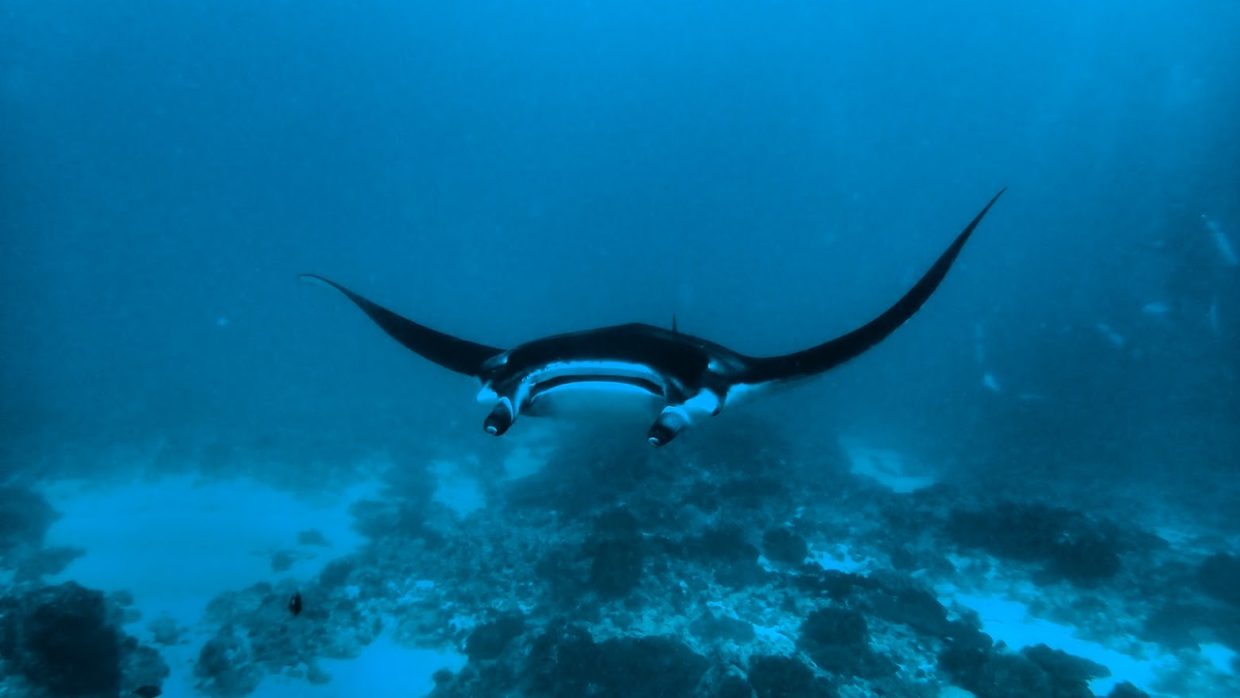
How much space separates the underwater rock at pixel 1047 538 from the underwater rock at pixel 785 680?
647 cm

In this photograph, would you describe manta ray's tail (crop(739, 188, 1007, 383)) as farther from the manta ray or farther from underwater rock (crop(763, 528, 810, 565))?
underwater rock (crop(763, 528, 810, 565))

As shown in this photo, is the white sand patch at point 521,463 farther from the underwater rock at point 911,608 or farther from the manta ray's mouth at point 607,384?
the manta ray's mouth at point 607,384

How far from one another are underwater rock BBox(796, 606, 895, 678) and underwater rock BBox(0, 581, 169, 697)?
1127 cm

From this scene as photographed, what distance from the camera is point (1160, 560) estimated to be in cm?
1284

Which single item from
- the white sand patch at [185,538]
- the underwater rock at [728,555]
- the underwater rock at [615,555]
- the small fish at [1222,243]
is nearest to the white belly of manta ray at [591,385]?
the underwater rock at [615,555]

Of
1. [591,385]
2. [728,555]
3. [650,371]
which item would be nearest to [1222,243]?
[728,555]

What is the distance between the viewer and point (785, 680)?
8.74 metres

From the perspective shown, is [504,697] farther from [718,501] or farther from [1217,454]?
[1217,454]

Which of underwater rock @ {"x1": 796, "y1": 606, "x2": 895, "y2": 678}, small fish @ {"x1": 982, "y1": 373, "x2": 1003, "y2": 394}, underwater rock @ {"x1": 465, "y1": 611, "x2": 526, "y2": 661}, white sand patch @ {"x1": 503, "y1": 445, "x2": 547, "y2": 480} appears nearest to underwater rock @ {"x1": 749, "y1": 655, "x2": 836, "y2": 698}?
underwater rock @ {"x1": 796, "y1": 606, "x2": 895, "y2": 678}

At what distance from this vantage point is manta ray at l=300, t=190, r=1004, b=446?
393cm

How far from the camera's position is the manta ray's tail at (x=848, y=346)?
4312 mm

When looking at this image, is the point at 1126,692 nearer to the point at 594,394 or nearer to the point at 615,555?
the point at 615,555

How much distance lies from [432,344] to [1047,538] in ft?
44.5

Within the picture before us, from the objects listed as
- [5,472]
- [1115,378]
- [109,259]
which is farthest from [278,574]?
[109,259]
